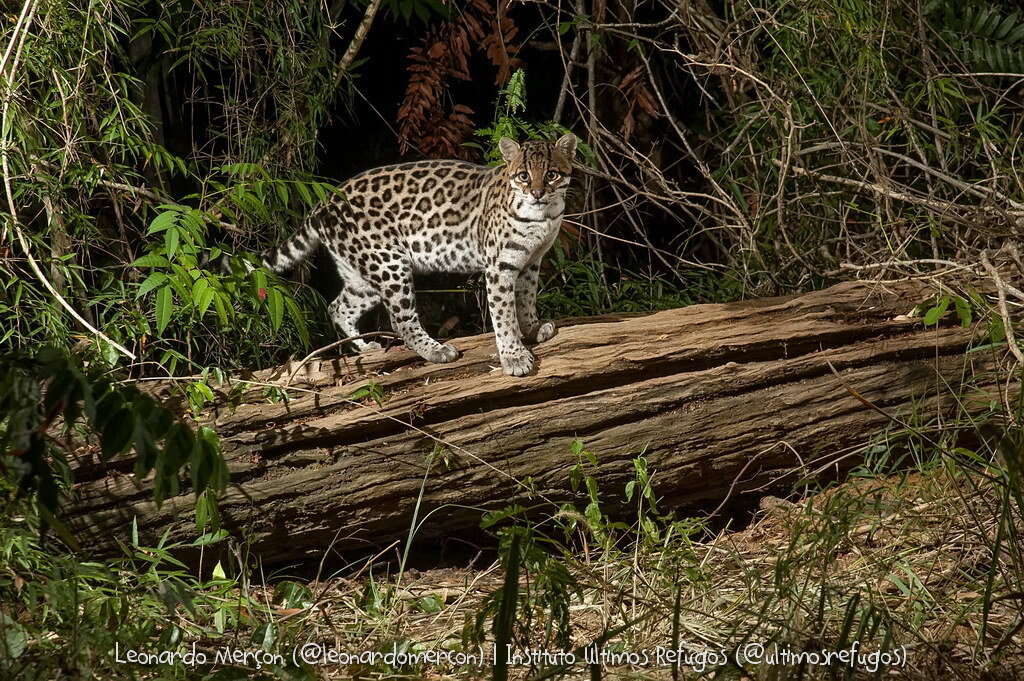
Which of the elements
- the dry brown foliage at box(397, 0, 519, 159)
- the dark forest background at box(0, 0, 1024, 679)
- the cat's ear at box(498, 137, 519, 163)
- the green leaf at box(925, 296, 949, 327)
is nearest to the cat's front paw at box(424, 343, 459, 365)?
the dark forest background at box(0, 0, 1024, 679)

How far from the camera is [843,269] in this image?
539 cm

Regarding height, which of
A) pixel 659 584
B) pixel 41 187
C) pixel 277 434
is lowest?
pixel 659 584

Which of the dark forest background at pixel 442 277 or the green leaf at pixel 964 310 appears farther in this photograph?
the green leaf at pixel 964 310

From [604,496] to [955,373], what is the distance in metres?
1.85

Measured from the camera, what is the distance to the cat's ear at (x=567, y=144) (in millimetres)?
5055

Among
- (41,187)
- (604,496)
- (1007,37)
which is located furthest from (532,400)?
(1007,37)

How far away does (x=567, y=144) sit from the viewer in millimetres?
5109

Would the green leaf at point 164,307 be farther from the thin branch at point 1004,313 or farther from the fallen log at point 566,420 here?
the thin branch at point 1004,313

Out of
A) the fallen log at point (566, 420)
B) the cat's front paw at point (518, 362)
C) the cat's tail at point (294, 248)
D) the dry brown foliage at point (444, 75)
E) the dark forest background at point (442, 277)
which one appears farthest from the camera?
the dry brown foliage at point (444, 75)

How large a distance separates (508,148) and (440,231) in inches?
22.8

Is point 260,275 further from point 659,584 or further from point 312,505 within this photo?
point 659,584

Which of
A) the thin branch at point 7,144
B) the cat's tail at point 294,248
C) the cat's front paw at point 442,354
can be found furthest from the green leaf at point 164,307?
the cat's tail at point 294,248

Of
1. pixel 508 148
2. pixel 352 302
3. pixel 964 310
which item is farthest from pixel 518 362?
pixel 964 310

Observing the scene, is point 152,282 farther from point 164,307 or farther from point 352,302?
point 352,302
